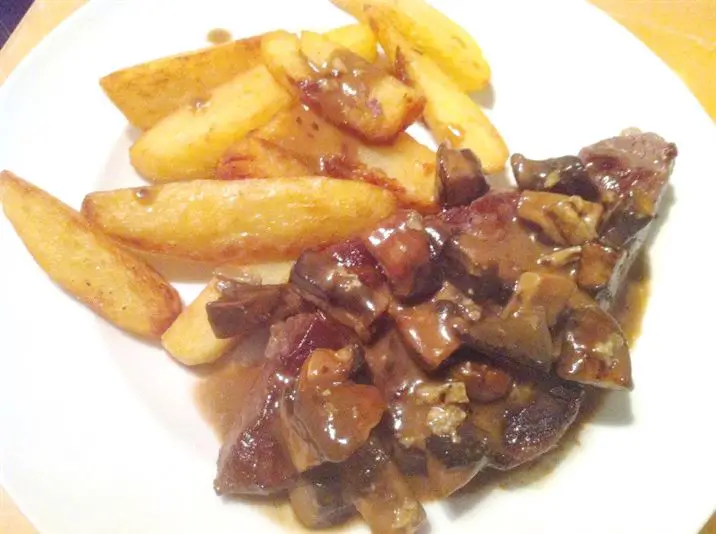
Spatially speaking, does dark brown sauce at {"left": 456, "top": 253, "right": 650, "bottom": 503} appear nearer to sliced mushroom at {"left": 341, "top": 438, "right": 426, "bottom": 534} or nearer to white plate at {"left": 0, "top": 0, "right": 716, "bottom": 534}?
white plate at {"left": 0, "top": 0, "right": 716, "bottom": 534}

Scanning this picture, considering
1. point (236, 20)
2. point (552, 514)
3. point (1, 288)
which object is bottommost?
point (552, 514)

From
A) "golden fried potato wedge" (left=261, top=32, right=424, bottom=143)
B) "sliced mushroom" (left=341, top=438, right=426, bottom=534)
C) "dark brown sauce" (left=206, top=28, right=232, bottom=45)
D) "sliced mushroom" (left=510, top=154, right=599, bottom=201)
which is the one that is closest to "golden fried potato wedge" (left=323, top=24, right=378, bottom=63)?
"golden fried potato wedge" (left=261, top=32, right=424, bottom=143)

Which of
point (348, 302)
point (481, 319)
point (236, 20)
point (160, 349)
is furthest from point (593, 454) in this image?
point (236, 20)

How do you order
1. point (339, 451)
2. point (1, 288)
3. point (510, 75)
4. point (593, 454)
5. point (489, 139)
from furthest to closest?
1. point (510, 75)
2. point (489, 139)
3. point (1, 288)
4. point (593, 454)
5. point (339, 451)

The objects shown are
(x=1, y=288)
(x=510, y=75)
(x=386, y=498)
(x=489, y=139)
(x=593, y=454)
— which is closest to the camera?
(x=386, y=498)

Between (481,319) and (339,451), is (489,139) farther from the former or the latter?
(339,451)

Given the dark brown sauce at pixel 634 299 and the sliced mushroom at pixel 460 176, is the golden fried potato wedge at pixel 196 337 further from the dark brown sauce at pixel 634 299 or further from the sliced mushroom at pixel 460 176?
the dark brown sauce at pixel 634 299

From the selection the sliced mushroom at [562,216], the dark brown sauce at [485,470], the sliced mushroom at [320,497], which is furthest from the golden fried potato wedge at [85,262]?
the sliced mushroom at [562,216]
